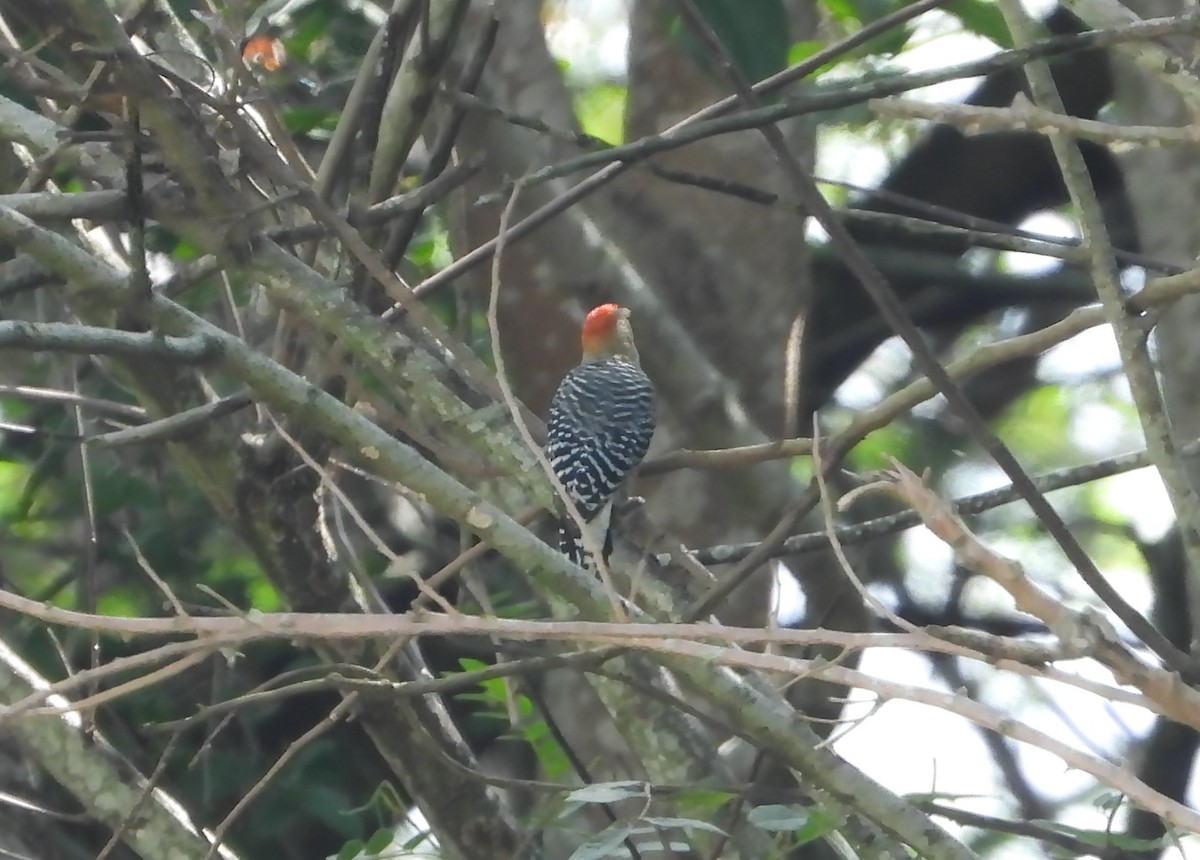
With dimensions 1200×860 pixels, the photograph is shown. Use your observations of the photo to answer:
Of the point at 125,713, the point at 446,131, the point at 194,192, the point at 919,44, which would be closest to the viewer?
the point at 194,192

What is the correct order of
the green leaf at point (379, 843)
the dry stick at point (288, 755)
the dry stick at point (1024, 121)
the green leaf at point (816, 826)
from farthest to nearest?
the green leaf at point (379, 843) → the dry stick at point (288, 755) → the green leaf at point (816, 826) → the dry stick at point (1024, 121)

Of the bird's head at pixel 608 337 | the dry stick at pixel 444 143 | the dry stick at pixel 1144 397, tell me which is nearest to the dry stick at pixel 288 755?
the dry stick at pixel 444 143

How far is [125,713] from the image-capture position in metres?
3.96

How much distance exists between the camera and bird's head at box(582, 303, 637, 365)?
458cm

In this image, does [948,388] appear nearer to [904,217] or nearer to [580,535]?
[904,217]

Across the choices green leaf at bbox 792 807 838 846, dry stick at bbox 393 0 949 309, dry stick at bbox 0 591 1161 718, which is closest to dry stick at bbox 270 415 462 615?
dry stick at bbox 0 591 1161 718

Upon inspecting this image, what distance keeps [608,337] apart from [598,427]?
0.62m

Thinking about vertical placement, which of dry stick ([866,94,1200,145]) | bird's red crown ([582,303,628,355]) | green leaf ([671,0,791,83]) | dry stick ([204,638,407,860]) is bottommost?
dry stick ([204,638,407,860])

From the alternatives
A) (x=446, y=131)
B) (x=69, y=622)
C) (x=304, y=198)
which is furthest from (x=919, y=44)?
(x=69, y=622)

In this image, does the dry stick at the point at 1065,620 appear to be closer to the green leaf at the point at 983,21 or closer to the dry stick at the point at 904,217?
the dry stick at the point at 904,217

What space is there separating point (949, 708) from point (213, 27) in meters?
1.50

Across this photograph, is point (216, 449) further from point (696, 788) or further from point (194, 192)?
point (696, 788)

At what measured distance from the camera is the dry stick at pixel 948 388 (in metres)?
1.67

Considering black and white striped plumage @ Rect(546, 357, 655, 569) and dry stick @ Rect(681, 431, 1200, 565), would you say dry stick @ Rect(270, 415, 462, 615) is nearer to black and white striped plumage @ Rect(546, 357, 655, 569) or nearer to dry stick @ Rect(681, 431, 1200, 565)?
Answer: dry stick @ Rect(681, 431, 1200, 565)
